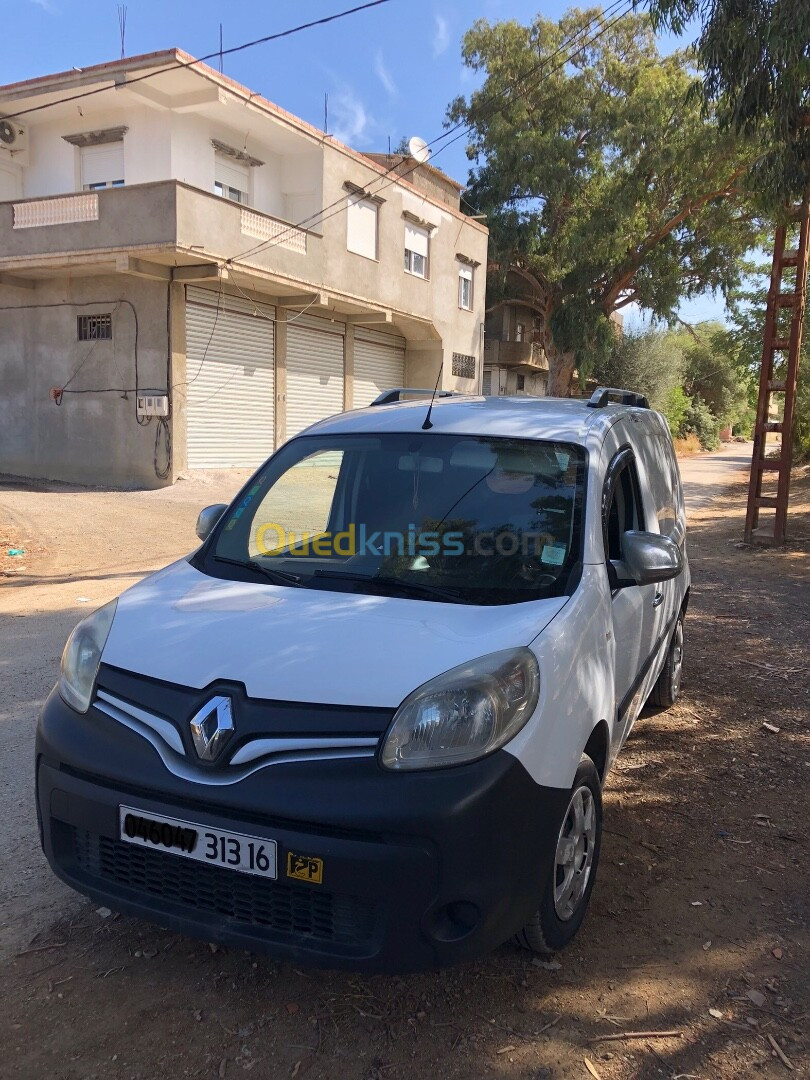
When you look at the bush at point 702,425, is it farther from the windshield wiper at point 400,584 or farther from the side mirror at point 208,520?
the windshield wiper at point 400,584

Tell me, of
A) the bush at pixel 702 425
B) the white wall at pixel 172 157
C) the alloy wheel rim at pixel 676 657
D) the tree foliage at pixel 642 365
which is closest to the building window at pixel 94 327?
the white wall at pixel 172 157

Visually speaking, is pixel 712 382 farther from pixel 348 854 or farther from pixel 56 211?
pixel 348 854

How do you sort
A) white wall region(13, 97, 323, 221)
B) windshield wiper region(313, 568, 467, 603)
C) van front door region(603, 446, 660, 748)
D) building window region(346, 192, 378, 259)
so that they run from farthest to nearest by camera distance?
building window region(346, 192, 378, 259)
white wall region(13, 97, 323, 221)
van front door region(603, 446, 660, 748)
windshield wiper region(313, 568, 467, 603)

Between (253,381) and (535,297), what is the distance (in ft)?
62.4

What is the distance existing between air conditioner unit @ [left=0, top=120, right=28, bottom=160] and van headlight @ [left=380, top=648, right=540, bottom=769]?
20.3 m

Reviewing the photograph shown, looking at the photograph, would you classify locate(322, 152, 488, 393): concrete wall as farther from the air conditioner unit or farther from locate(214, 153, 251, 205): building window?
the air conditioner unit

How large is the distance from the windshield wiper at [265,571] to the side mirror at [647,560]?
1242 mm

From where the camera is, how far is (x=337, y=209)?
19.4 m

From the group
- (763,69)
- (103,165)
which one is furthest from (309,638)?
(103,165)

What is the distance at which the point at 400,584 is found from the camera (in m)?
2.99

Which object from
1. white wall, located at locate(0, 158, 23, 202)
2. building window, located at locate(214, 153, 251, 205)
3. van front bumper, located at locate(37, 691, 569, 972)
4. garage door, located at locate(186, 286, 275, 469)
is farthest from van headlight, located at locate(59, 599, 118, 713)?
white wall, located at locate(0, 158, 23, 202)

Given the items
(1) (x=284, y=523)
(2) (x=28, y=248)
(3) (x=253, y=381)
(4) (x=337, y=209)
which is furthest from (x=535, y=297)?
(1) (x=284, y=523)

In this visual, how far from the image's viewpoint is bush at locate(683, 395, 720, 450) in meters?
46.6

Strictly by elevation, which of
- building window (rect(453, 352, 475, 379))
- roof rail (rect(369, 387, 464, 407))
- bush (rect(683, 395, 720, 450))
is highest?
building window (rect(453, 352, 475, 379))
